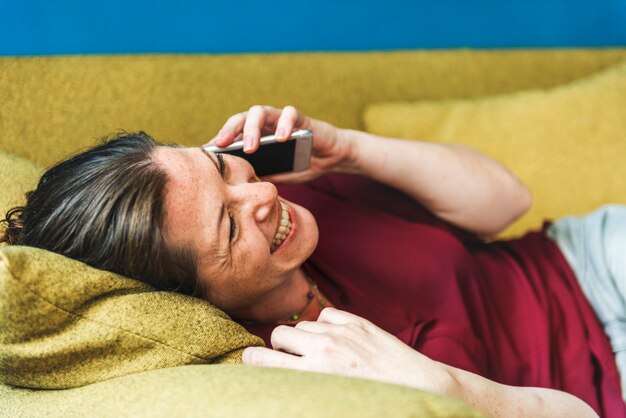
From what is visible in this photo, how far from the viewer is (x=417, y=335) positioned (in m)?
1.05

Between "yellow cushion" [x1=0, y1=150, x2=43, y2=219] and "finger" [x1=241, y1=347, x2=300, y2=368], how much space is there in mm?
446

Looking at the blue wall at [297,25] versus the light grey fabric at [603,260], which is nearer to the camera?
the light grey fabric at [603,260]

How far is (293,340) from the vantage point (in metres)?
0.80

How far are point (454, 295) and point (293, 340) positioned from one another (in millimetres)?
437

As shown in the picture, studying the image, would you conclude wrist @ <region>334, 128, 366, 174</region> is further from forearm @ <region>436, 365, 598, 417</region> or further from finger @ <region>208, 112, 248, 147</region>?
forearm @ <region>436, 365, 598, 417</region>

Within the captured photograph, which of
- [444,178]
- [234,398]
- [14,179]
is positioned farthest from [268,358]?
[444,178]

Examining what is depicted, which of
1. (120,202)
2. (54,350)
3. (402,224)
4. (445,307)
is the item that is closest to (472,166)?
(402,224)

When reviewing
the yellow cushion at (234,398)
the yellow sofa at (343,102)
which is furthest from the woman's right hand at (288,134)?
the yellow cushion at (234,398)

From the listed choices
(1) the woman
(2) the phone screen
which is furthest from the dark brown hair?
(2) the phone screen

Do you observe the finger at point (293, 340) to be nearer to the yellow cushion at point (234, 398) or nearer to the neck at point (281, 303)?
the yellow cushion at point (234, 398)

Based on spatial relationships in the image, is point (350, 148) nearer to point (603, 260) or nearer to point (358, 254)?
point (358, 254)

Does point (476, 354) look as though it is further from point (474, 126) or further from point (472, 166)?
point (474, 126)

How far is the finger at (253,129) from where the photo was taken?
3.39ft

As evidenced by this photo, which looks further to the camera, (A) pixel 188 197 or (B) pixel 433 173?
(B) pixel 433 173
